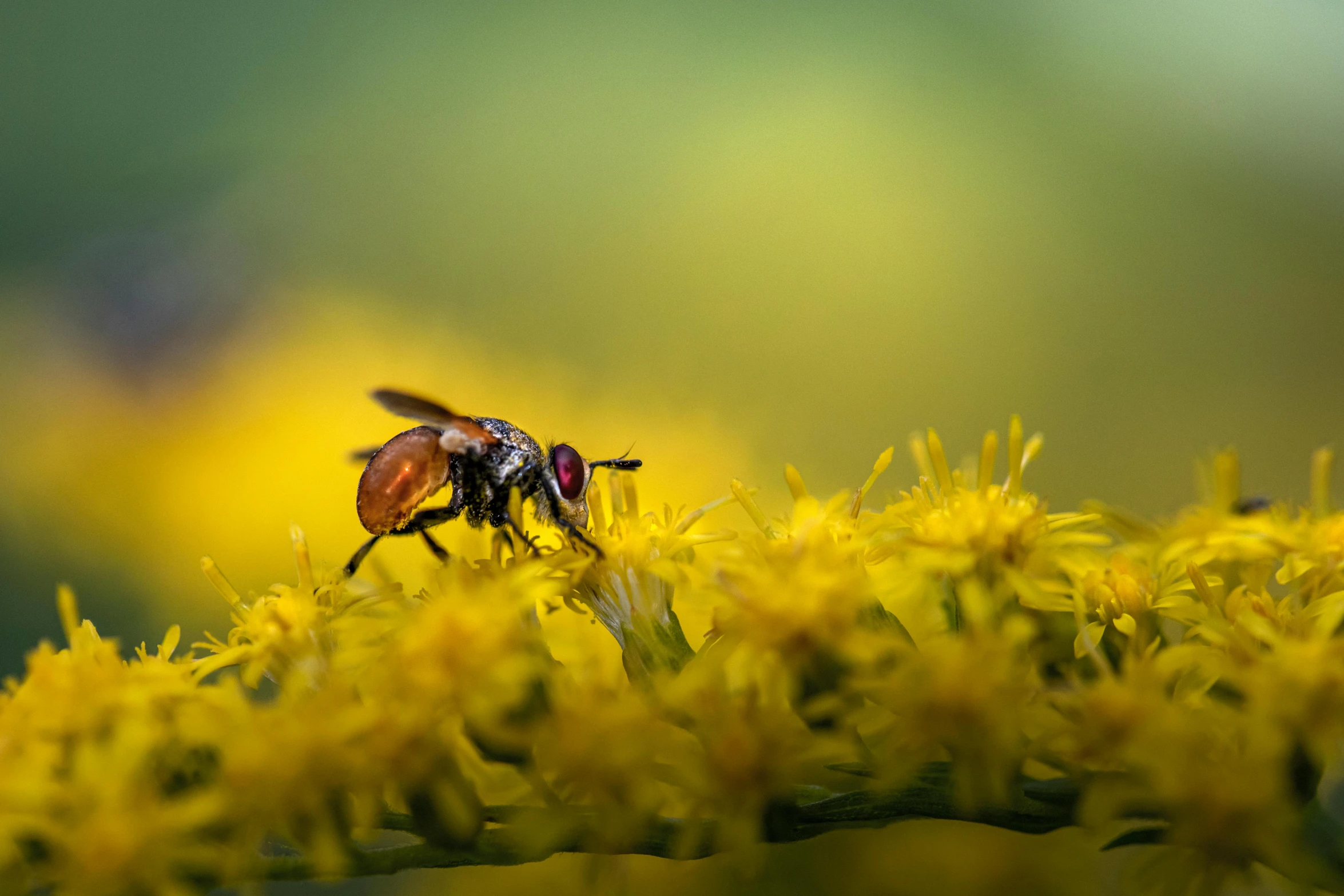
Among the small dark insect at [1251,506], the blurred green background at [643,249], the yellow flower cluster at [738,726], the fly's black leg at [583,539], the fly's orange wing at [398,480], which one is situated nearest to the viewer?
the yellow flower cluster at [738,726]

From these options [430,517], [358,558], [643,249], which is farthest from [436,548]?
[643,249]

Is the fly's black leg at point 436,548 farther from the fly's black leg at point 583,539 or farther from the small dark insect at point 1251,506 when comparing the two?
the small dark insect at point 1251,506

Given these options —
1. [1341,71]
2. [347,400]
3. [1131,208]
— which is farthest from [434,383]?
[1341,71]

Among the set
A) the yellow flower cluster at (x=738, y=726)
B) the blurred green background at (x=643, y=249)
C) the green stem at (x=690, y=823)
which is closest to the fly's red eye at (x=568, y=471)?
the yellow flower cluster at (x=738, y=726)

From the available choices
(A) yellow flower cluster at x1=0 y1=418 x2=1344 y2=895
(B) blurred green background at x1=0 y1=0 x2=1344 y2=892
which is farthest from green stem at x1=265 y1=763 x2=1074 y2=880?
(B) blurred green background at x1=0 y1=0 x2=1344 y2=892

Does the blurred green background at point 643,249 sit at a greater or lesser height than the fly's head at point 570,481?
greater

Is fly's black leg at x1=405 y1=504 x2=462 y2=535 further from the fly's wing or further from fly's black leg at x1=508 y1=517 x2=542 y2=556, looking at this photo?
fly's black leg at x1=508 y1=517 x2=542 y2=556

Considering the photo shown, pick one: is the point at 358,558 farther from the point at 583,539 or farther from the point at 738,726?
the point at 738,726

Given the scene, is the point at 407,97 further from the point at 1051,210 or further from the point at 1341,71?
the point at 1341,71
